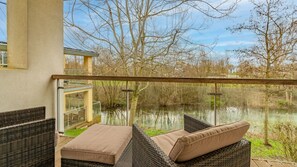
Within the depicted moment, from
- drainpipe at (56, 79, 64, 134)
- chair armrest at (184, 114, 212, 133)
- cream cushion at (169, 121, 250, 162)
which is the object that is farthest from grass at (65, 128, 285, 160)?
drainpipe at (56, 79, 64, 134)

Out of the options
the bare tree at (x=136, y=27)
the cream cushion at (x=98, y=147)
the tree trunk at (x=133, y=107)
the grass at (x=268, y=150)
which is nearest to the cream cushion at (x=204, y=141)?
the cream cushion at (x=98, y=147)

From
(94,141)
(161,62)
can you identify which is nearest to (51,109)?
(94,141)

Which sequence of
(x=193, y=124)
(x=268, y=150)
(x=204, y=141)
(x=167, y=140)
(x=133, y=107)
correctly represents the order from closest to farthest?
(x=204, y=141) → (x=167, y=140) → (x=193, y=124) → (x=268, y=150) → (x=133, y=107)

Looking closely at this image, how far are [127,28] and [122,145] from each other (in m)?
4.26

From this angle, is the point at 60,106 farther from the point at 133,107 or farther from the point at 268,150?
the point at 268,150

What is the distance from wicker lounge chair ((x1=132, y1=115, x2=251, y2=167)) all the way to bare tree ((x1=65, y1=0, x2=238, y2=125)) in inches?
152

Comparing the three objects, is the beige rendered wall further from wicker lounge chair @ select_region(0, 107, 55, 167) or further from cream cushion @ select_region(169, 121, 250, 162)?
cream cushion @ select_region(169, 121, 250, 162)

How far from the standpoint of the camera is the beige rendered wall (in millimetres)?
2684

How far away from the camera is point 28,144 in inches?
59.2

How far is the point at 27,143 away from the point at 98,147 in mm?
529

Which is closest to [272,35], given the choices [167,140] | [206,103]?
[206,103]

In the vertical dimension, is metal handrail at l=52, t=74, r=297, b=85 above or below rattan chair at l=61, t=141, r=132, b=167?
above

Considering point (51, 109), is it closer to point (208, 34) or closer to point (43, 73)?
point (43, 73)

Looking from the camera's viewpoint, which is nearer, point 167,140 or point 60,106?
point 167,140
